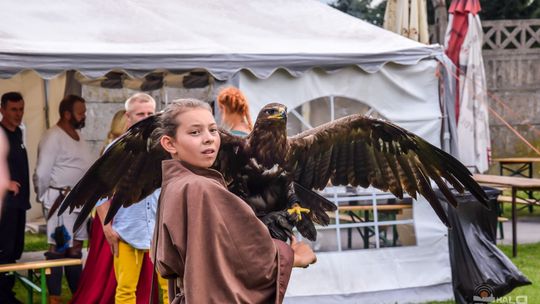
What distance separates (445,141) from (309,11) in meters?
1.69

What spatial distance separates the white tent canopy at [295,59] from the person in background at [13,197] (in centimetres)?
71

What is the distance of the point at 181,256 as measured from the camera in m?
2.63

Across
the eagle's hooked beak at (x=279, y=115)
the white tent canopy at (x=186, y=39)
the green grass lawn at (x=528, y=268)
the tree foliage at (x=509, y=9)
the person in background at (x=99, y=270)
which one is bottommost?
the green grass lawn at (x=528, y=268)

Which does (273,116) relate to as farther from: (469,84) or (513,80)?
(513,80)

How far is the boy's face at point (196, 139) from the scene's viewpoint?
275 cm

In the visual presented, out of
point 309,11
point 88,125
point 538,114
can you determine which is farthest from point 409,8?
point 538,114

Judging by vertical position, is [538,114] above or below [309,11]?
below

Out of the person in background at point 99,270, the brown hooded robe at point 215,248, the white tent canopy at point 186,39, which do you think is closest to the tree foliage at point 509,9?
the white tent canopy at point 186,39

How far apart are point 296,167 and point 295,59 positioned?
9.67 ft

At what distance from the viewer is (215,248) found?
2586mm

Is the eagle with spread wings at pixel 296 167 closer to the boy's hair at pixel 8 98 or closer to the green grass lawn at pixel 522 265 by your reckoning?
the green grass lawn at pixel 522 265

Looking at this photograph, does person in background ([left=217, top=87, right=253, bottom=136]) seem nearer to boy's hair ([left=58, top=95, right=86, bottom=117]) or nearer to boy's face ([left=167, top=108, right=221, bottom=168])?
boy's face ([left=167, top=108, right=221, bottom=168])

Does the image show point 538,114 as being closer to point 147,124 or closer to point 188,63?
point 188,63

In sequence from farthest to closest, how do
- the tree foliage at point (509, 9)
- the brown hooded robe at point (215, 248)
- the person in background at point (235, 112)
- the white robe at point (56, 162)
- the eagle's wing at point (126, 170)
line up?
the tree foliage at point (509, 9)
the white robe at point (56, 162)
the person in background at point (235, 112)
the eagle's wing at point (126, 170)
the brown hooded robe at point (215, 248)
